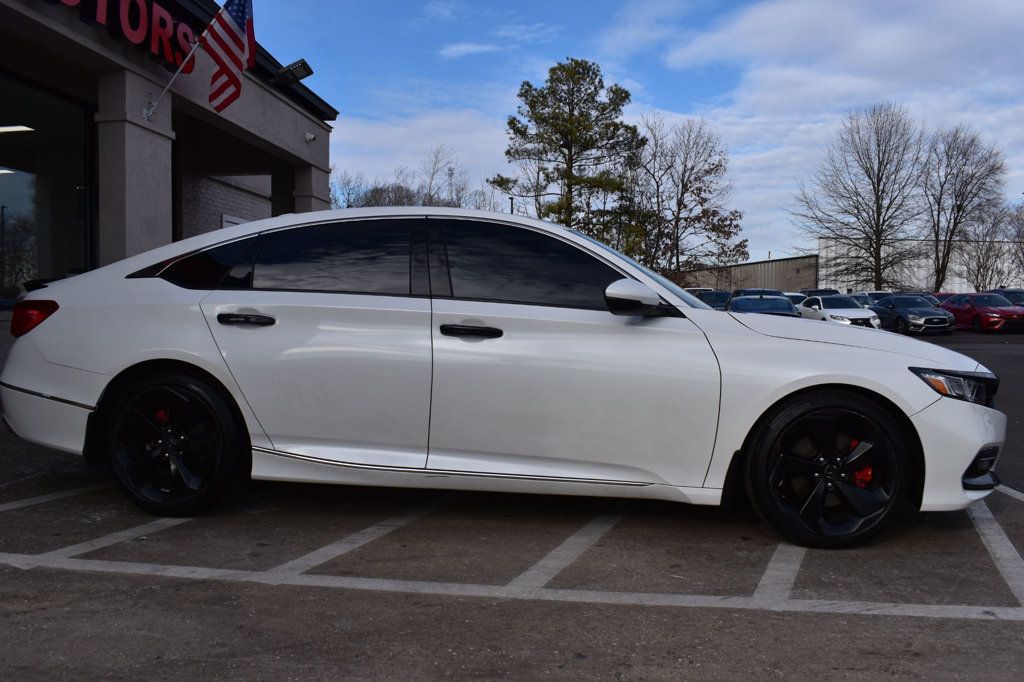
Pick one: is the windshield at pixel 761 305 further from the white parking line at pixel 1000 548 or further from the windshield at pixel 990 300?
the windshield at pixel 990 300

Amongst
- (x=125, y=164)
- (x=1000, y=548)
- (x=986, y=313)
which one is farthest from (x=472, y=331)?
(x=986, y=313)

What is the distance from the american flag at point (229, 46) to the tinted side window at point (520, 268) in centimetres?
702

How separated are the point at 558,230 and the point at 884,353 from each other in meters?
1.63

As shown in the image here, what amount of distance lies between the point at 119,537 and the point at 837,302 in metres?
25.3

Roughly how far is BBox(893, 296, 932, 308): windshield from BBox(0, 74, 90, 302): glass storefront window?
26.0m

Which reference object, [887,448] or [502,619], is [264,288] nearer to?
[502,619]

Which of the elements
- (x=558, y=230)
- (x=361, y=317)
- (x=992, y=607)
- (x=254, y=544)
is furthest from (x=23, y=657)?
(x=992, y=607)

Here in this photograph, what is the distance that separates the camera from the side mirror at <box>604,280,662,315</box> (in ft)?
12.9

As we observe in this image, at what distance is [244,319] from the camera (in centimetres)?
428

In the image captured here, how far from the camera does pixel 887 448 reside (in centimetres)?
389

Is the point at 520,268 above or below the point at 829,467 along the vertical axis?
above

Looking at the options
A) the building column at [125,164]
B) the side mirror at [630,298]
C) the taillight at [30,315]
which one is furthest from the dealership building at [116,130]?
the side mirror at [630,298]

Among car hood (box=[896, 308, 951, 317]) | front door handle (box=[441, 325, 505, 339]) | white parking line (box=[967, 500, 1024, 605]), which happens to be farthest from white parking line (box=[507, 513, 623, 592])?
car hood (box=[896, 308, 951, 317])

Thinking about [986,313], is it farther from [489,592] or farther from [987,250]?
[987,250]
